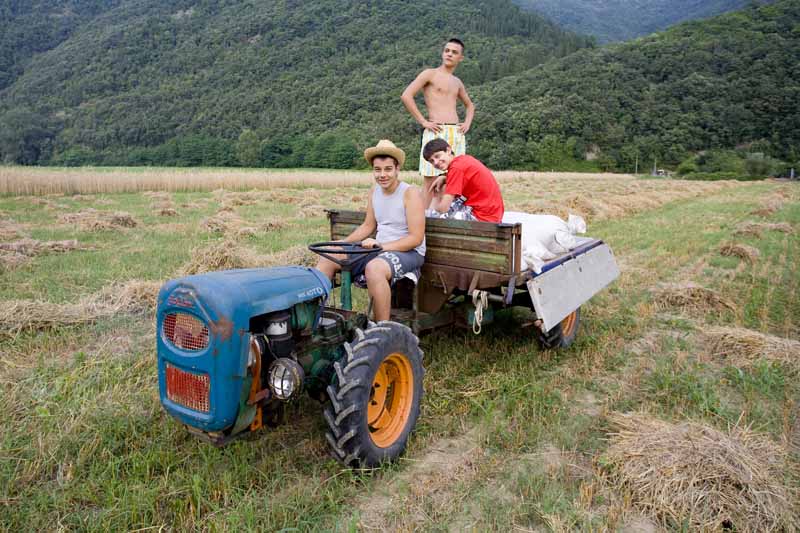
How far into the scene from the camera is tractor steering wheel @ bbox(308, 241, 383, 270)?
2846 mm

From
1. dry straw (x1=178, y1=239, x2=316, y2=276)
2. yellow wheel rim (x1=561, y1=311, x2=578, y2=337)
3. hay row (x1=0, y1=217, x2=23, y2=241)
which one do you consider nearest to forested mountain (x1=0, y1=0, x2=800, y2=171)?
hay row (x1=0, y1=217, x2=23, y2=241)

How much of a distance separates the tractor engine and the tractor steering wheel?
293 mm

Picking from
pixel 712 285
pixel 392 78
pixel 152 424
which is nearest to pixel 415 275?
pixel 152 424

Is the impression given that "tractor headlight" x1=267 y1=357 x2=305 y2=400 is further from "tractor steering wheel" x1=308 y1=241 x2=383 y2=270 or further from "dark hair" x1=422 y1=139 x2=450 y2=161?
"dark hair" x1=422 y1=139 x2=450 y2=161

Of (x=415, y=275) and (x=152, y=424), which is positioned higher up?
(x=415, y=275)

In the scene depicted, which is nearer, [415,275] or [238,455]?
[238,455]

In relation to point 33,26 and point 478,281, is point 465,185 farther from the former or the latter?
point 33,26

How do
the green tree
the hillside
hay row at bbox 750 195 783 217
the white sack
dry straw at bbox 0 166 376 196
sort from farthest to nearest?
1. the green tree
2. the hillside
3. dry straw at bbox 0 166 376 196
4. hay row at bbox 750 195 783 217
5. the white sack

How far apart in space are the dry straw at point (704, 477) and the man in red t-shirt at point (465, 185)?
2.03 metres

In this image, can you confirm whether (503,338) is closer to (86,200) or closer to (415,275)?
(415,275)

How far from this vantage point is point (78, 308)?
4578 millimetres

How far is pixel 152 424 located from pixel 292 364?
1.26 metres

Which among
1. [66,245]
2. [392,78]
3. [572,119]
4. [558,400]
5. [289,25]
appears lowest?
[558,400]

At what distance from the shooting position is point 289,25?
105125 mm
